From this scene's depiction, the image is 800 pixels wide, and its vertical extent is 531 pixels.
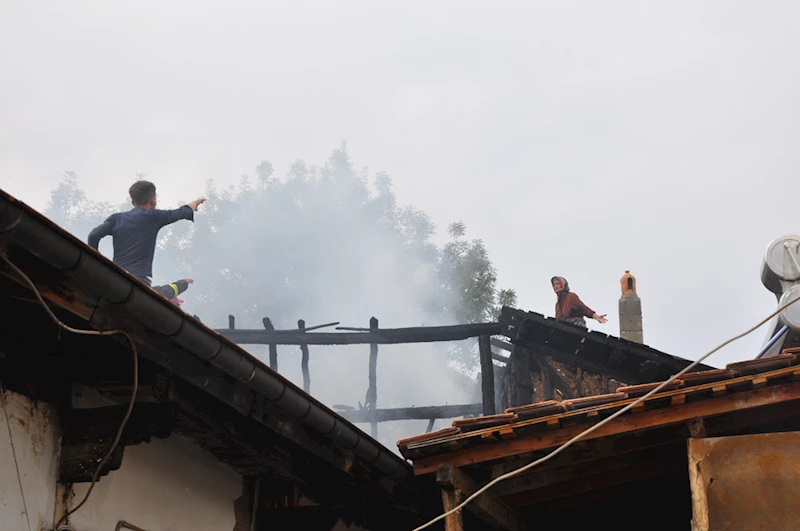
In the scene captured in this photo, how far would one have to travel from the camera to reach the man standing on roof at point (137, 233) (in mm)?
7527

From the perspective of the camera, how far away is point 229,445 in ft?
20.9

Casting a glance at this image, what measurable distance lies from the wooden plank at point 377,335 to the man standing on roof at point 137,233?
7.06 m

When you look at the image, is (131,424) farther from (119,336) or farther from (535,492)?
(535,492)

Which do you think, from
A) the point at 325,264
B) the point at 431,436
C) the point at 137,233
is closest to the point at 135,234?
the point at 137,233

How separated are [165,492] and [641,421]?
3.31m

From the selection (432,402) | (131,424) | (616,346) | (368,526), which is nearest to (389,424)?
(432,402)

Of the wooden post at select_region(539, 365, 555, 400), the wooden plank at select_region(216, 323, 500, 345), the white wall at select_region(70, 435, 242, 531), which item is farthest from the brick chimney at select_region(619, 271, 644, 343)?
the white wall at select_region(70, 435, 242, 531)

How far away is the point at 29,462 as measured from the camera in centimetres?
522

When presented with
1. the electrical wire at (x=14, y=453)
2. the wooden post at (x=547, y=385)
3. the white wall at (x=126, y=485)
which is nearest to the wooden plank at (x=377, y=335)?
the wooden post at (x=547, y=385)

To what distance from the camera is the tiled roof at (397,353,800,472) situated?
19.5ft

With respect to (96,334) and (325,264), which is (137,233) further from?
(325,264)

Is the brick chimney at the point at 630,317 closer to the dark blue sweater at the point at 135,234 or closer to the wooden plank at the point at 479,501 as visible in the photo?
the wooden plank at the point at 479,501

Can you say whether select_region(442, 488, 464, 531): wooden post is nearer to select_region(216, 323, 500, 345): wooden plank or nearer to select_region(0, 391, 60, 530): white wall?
select_region(0, 391, 60, 530): white wall

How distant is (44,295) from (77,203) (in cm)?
4197
